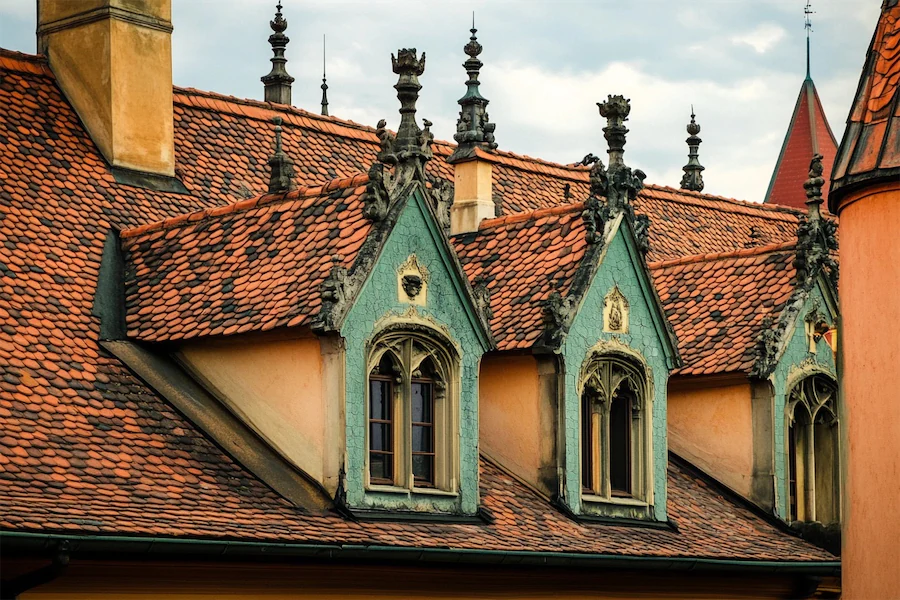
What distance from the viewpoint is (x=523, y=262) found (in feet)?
79.2

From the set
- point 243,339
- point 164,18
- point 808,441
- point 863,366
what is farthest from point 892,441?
point 164,18

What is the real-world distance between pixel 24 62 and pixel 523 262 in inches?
241

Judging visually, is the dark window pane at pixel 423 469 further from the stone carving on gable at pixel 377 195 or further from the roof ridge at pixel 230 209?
the roof ridge at pixel 230 209

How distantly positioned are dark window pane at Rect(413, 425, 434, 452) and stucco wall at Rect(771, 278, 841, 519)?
5.94m

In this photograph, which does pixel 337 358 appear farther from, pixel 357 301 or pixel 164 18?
pixel 164 18

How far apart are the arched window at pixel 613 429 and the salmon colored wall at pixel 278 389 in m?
3.94

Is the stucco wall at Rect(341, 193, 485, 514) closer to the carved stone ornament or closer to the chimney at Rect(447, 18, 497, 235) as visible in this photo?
the carved stone ornament

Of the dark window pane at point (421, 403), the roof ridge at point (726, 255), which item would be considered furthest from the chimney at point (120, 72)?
the roof ridge at point (726, 255)

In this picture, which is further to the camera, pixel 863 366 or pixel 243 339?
pixel 243 339

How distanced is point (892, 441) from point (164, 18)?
10.7m

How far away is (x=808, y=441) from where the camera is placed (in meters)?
26.2

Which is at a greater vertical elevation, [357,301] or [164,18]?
[164,18]

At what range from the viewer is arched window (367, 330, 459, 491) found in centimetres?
2059

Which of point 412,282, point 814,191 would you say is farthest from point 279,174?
point 814,191
